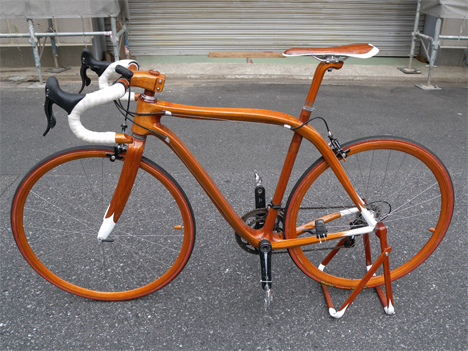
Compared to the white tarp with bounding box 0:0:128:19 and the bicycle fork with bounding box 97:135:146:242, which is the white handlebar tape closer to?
the bicycle fork with bounding box 97:135:146:242

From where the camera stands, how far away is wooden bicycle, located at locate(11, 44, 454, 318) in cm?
211

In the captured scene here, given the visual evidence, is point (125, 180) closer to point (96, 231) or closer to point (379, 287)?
point (96, 231)

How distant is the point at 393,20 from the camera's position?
9.10 meters

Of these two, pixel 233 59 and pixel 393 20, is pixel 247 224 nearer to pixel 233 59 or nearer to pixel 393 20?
pixel 233 59

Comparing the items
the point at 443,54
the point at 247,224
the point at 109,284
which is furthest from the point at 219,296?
the point at 443,54

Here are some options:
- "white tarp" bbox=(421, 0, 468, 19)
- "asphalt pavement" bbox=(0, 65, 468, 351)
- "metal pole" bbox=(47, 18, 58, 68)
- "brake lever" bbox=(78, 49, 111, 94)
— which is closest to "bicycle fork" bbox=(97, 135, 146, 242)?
"brake lever" bbox=(78, 49, 111, 94)

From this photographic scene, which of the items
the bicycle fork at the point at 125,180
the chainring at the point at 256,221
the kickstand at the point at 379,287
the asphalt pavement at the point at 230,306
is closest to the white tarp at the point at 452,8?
the asphalt pavement at the point at 230,306

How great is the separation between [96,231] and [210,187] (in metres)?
1.35

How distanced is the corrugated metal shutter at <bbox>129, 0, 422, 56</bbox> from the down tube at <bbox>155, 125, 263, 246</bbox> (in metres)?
7.53

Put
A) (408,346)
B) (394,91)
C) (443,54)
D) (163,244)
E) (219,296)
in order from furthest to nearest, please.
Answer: (443,54), (394,91), (163,244), (219,296), (408,346)

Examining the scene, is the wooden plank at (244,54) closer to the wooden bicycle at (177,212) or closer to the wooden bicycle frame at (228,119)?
the wooden bicycle at (177,212)

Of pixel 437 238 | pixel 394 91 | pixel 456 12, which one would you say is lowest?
pixel 394 91

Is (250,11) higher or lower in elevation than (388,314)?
higher

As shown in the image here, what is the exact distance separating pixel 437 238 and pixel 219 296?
1415mm
